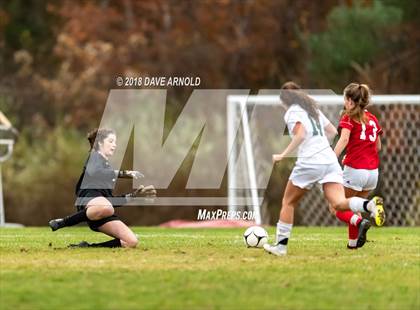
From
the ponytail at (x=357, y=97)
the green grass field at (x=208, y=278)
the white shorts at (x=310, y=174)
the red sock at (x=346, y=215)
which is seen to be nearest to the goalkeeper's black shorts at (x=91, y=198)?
the green grass field at (x=208, y=278)

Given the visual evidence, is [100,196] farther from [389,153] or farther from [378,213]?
[389,153]

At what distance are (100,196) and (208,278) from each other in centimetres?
295

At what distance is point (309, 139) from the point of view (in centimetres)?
1212

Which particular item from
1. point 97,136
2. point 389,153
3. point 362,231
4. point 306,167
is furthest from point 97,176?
point 389,153

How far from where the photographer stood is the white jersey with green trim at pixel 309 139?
12.0 metres

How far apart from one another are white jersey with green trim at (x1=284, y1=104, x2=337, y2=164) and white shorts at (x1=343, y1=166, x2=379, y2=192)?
4.40 feet

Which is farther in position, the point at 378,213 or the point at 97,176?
the point at 97,176

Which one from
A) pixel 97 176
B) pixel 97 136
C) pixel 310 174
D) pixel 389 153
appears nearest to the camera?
pixel 310 174

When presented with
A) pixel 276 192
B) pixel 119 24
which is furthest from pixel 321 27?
pixel 276 192

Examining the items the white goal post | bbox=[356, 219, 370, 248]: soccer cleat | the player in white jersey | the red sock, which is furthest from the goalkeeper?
the white goal post

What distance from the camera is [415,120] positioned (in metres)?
23.9

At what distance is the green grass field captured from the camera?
9578 mm

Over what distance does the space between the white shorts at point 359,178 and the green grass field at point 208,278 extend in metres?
0.83

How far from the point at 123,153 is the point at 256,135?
10.8 ft
